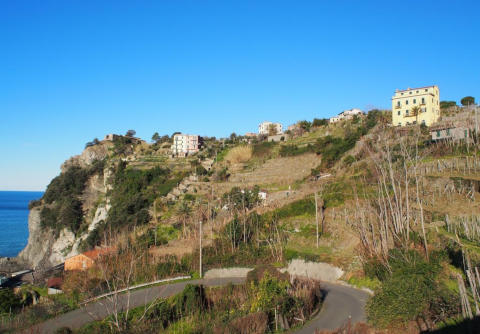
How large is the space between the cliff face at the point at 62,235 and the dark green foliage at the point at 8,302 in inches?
1108

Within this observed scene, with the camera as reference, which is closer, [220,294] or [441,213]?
[220,294]

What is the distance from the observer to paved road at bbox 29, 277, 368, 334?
14.2 m

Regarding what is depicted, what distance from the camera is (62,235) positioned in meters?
57.5

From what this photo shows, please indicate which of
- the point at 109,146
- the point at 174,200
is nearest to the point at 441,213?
the point at 174,200

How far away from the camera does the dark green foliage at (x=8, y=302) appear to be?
1913 centimetres

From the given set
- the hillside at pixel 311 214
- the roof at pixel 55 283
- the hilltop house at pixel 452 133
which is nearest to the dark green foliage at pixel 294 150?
the hillside at pixel 311 214

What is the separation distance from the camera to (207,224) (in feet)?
108

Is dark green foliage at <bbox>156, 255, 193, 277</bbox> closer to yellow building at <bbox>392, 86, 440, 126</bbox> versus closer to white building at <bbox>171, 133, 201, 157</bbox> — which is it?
yellow building at <bbox>392, 86, 440, 126</bbox>

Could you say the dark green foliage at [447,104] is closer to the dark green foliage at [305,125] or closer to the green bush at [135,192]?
the dark green foliage at [305,125]

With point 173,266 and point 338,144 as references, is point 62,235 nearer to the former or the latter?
point 173,266

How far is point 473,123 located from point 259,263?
2911 centimetres

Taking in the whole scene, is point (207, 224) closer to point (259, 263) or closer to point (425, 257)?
point (259, 263)

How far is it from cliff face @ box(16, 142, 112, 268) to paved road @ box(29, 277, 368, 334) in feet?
110

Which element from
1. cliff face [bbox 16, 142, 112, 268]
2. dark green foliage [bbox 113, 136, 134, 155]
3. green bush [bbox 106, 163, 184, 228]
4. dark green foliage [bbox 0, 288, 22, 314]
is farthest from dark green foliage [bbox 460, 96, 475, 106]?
dark green foliage [bbox 113, 136, 134, 155]
